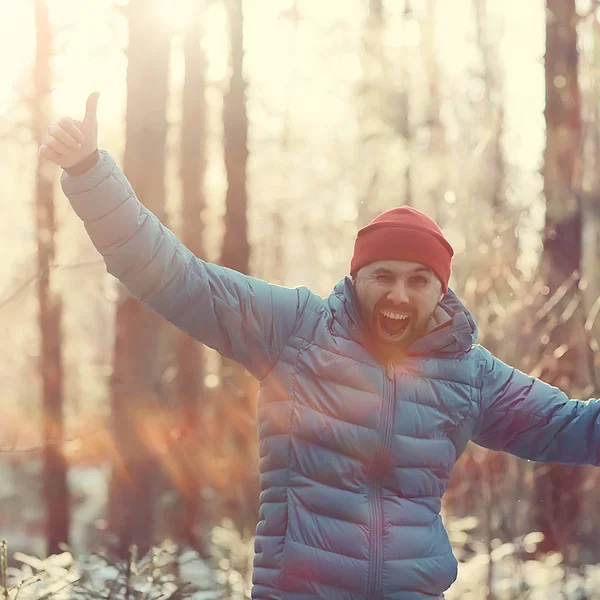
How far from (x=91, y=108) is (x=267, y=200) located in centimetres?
1685

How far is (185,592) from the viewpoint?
4.95m

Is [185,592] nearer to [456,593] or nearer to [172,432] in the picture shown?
[456,593]

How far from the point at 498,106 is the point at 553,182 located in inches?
326

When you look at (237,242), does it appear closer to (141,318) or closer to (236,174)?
(236,174)

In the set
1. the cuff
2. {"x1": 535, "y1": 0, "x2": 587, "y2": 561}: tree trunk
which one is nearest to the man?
the cuff

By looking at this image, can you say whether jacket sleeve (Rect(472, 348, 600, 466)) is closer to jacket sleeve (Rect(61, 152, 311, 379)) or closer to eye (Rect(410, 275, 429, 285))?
eye (Rect(410, 275, 429, 285))

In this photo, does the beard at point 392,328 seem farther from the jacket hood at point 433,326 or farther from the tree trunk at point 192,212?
the tree trunk at point 192,212

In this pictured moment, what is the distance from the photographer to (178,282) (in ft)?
9.07

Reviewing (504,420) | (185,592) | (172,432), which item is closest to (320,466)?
(504,420)

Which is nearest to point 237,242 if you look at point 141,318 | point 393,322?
point 141,318

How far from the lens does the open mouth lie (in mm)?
→ 2939

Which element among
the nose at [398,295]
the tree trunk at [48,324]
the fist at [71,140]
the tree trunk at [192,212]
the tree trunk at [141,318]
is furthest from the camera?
the tree trunk at [48,324]

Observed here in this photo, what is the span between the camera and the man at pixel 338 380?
8.95ft

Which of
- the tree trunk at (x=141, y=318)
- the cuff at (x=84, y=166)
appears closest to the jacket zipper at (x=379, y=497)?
the cuff at (x=84, y=166)
